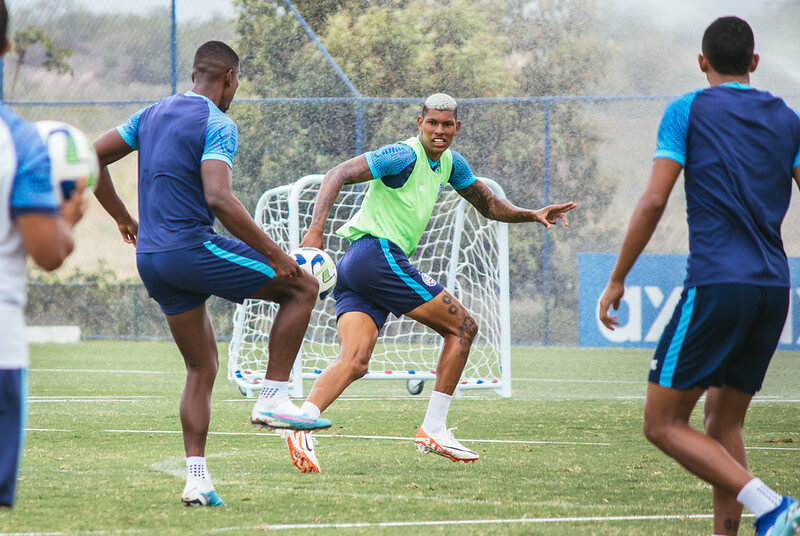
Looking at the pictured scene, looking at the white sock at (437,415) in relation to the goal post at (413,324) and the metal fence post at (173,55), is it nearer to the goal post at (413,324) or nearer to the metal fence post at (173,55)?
the goal post at (413,324)

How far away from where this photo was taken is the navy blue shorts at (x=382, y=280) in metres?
6.05

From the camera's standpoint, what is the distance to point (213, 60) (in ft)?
15.9

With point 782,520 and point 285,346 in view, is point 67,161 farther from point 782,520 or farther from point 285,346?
point 782,520

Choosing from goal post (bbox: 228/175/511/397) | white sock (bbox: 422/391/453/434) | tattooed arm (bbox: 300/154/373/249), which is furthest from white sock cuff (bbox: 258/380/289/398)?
goal post (bbox: 228/175/511/397)

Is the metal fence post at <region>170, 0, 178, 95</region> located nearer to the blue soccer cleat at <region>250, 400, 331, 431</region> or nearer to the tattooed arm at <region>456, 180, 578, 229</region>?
the tattooed arm at <region>456, 180, 578, 229</region>

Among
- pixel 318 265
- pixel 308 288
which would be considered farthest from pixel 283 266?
pixel 318 265

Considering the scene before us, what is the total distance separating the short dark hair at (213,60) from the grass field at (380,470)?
1925mm

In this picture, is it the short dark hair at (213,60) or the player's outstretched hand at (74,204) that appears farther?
the short dark hair at (213,60)

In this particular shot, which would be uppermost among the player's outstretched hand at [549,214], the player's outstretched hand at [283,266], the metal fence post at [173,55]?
the metal fence post at [173,55]

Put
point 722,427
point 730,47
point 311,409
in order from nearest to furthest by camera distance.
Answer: point 730,47 < point 722,427 < point 311,409

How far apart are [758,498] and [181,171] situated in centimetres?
264

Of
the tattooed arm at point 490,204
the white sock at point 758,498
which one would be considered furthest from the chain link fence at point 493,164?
the white sock at point 758,498

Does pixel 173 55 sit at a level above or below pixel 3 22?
above

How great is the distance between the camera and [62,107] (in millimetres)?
15789
